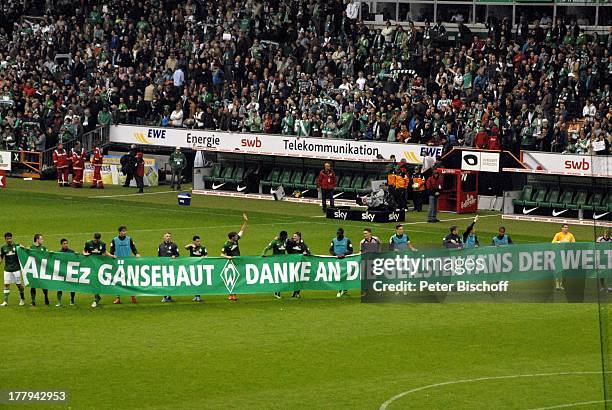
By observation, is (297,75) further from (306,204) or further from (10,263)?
(10,263)

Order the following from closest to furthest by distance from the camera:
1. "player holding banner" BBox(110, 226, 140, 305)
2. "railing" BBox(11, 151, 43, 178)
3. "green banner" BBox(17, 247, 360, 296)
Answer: "green banner" BBox(17, 247, 360, 296), "player holding banner" BBox(110, 226, 140, 305), "railing" BBox(11, 151, 43, 178)

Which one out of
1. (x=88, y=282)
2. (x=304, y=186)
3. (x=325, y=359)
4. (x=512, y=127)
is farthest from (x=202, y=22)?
(x=325, y=359)

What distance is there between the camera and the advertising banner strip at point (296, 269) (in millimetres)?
30516

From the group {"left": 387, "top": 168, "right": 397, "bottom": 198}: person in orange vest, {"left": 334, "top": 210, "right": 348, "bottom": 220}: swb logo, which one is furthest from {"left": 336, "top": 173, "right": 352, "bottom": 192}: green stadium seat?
{"left": 334, "top": 210, "right": 348, "bottom": 220}: swb logo

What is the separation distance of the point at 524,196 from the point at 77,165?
18697 mm

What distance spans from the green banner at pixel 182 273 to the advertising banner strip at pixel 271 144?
18.1 metres

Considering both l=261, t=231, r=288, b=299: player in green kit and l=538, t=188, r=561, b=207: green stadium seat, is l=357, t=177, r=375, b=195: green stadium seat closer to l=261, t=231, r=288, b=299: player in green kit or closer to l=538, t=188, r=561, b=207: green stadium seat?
l=538, t=188, r=561, b=207: green stadium seat

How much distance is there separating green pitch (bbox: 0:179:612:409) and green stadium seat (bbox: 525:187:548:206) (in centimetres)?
1561

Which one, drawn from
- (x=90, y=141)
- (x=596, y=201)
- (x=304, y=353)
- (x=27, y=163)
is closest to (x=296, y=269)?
(x=304, y=353)

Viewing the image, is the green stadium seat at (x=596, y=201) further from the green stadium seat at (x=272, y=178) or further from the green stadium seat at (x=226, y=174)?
the green stadium seat at (x=226, y=174)

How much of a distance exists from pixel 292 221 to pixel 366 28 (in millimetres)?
14533

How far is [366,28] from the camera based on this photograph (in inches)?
2264

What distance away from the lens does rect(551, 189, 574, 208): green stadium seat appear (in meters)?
46.9

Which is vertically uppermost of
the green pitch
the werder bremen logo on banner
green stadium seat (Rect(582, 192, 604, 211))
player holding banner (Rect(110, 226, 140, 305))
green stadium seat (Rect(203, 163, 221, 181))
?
green stadium seat (Rect(203, 163, 221, 181))
